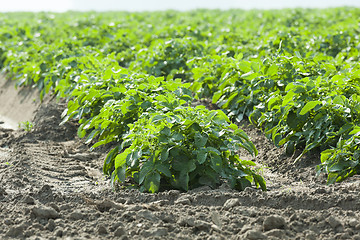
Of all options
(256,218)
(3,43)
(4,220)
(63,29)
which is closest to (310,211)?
(256,218)

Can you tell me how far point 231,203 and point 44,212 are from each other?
4.09 ft

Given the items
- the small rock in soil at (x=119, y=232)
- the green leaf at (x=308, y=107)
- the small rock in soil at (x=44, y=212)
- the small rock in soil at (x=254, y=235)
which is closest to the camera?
the small rock in soil at (x=254, y=235)

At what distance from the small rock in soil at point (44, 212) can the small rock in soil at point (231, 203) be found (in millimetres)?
1143

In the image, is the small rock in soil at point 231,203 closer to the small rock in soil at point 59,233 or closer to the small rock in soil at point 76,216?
the small rock in soil at point 76,216

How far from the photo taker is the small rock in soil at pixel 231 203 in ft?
12.1

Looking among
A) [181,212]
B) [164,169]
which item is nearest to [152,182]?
[164,169]

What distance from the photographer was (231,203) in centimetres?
371

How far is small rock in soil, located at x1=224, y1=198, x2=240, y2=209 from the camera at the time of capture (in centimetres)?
369

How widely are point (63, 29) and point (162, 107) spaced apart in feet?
28.8

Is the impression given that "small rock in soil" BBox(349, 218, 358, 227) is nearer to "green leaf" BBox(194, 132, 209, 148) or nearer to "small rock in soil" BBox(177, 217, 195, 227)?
"small rock in soil" BBox(177, 217, 195, 227)

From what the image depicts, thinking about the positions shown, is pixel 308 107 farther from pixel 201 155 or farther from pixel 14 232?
pixel 14 232

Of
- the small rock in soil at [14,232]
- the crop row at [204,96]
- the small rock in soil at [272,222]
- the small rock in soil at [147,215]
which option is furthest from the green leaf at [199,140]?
the small rock in soil at [14,232]

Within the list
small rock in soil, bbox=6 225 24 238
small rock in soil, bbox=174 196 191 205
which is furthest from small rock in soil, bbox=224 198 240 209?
small rock in soil, bbox=6 225 24 238

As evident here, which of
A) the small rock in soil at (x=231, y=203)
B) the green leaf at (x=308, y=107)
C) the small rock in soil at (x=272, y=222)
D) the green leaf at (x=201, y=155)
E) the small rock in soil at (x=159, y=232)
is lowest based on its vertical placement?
the small rock in soil at (x=159, y=232)
